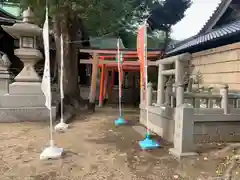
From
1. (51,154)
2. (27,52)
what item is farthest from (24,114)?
(51,154)

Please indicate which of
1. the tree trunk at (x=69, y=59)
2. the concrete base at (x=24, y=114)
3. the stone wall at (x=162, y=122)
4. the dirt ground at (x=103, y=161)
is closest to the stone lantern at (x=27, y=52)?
the concrete base at (x=24, y=114)

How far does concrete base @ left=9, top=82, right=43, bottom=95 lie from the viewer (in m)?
9.02

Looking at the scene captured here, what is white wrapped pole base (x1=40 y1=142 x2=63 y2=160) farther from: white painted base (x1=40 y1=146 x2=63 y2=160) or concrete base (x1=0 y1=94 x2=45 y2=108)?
concrete base (x1=0 y1=94 x2=45 y2=108)

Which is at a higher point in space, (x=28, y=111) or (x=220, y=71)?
(x=220, y=71)

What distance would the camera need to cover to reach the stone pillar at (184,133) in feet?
16.3

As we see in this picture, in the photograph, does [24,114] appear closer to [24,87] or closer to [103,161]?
[24,87]

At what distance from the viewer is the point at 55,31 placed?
10984mm

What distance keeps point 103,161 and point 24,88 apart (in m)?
5.80

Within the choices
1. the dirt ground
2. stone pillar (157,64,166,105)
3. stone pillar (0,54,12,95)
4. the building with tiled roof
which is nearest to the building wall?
the building with tiled roof

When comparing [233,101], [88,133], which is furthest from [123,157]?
[233,101]

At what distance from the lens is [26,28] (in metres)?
8.98

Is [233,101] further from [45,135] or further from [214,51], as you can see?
[45,135]

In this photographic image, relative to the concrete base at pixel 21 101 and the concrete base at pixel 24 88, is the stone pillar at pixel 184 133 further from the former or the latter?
the concrete base at pixel 24 88

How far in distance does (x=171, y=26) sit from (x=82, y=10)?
57.9ft
